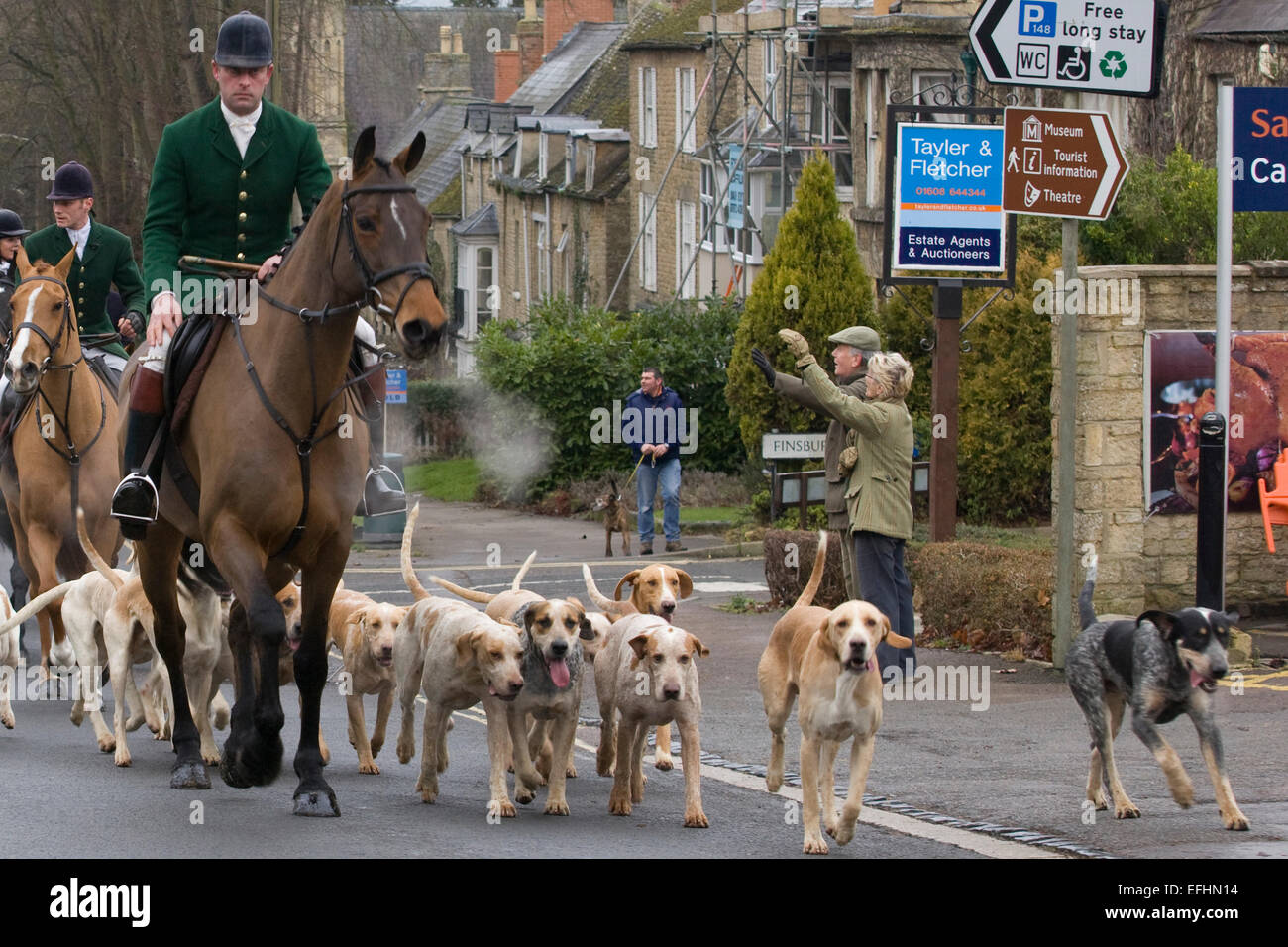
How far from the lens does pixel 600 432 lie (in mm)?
31141

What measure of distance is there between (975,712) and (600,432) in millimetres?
20018

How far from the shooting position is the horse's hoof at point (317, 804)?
8391 mm

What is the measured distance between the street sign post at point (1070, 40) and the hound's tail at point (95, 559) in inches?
240

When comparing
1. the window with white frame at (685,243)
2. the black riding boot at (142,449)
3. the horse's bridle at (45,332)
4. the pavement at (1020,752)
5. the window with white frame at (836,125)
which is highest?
the window with white frame at (836,125)

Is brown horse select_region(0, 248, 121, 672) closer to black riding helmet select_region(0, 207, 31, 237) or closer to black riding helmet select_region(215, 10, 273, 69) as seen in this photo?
black riding helmet select_region(0, 207, 31, 237)

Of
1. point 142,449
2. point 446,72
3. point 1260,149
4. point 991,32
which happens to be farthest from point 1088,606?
point 446,72

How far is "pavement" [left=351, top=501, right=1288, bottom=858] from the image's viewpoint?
8.16 m

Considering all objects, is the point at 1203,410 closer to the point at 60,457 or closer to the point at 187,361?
the point at 187,361

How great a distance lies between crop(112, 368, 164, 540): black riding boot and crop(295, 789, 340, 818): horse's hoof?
4.92ft

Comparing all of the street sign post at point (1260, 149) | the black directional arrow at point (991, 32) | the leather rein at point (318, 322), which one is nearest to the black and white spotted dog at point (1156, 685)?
the leather rein at point (318, 322)

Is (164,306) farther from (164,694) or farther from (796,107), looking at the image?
(796,107)

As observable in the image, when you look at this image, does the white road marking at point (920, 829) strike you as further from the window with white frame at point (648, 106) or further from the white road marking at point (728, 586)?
the window with white frame at point (648, 106)

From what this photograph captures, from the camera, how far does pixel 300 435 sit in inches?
326

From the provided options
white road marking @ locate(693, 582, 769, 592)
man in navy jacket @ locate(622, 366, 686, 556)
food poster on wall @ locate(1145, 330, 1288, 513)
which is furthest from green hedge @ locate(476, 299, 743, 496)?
food poster on wall @ locate(1145, 330, 1288, 513)
